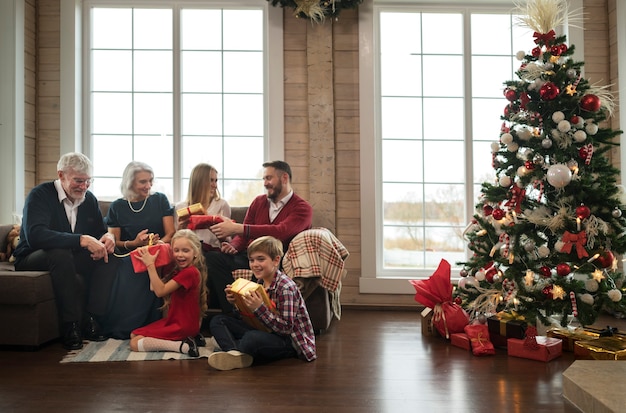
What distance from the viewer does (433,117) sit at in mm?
4414

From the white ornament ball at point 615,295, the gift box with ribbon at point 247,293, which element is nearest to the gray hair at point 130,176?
the gift box with ribbon at point 247,293

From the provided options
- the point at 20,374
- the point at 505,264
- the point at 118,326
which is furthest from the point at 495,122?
the point at 20,374

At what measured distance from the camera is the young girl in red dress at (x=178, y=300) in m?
2.75

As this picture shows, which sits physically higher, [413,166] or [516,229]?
[413,166]

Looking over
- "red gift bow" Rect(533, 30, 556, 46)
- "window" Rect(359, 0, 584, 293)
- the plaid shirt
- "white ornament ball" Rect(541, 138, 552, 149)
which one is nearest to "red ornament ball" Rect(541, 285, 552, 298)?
"white ornament ball" Rect(541, 138, 552, 149)

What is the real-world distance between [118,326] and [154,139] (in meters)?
1.89

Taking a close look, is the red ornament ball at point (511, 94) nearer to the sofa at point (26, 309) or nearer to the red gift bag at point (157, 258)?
the red gift bag at point (157, 258)

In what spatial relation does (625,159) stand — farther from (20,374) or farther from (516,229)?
(20,374)

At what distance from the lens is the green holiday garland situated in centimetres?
405

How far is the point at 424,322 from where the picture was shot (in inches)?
126

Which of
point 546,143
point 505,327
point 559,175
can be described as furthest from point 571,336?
point 546,143

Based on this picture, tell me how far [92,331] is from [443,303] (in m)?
2.05

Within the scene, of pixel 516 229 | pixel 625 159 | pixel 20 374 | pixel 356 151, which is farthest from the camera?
pixel 356 151

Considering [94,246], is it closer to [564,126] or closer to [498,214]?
[498,214]
